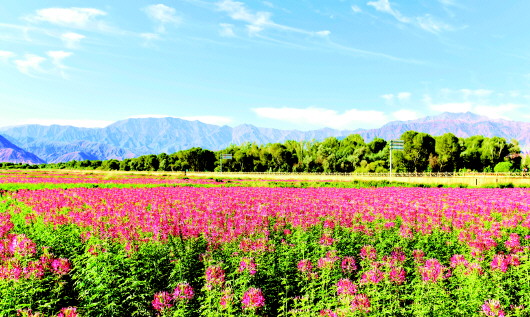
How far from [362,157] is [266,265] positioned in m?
113

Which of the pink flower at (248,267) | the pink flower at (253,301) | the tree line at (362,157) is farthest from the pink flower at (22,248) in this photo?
the tree line at (362,157)

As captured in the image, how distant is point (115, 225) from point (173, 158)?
14653 cm

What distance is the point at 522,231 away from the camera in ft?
39.0

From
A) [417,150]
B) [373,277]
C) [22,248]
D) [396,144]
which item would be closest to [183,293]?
[373,277]

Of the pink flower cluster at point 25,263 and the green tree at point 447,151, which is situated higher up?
the green tree at point 447,151

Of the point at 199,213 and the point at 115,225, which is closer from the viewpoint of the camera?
the point at 115,225

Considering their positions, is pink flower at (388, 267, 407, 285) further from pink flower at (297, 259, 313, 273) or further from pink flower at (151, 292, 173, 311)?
pink flower at (151, 292, 173, 311)

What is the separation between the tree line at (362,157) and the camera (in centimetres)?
9631

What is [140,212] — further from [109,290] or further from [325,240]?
[325,240]

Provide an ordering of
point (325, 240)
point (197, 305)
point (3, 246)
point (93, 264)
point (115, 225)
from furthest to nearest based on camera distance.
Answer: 1. point (115, 225)
2. point (325, 240)
3. point (3, 246)
4. point (93, 264)
5. point (197, 305)

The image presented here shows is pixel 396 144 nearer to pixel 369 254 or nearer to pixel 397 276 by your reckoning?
pixel 369 254

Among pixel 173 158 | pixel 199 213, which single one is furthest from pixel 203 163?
pixel 199 213

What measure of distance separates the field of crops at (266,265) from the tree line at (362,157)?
8148 cm

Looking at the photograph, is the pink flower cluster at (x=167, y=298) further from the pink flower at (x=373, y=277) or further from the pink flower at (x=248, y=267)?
the pink flower at (x=373, y=277)
